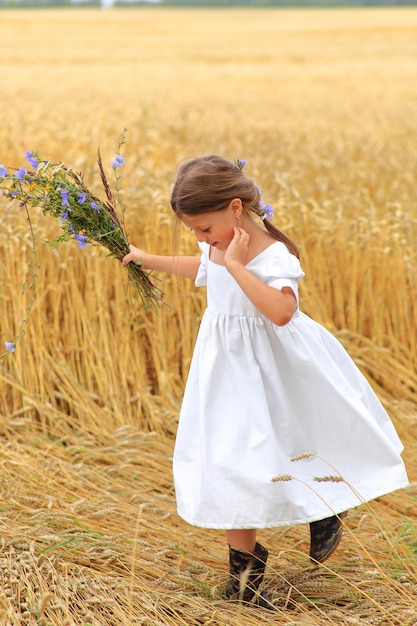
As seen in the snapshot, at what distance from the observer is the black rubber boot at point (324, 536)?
92.3 inches

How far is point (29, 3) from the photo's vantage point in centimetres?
5741

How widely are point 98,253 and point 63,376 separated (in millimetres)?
530

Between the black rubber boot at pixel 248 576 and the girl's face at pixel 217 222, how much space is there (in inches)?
31.7

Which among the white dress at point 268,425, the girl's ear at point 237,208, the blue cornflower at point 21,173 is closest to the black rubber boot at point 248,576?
the white dress at point 268,425

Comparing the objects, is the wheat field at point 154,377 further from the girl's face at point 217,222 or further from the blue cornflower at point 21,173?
the blue cornflower at point 21,173

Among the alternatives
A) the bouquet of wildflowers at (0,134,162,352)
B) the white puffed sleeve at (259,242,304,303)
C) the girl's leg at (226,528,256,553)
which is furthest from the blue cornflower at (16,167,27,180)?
the girl's leg at (226,528,256,553)

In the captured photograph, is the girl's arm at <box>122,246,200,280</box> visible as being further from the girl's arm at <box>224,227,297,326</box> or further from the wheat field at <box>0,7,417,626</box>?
the girl's arm at <box>224,227,297,326</box>

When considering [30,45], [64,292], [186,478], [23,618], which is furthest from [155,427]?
[30,45]

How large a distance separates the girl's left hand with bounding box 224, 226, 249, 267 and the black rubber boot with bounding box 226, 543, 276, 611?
0.75 meters

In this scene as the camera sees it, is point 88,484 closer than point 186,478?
No

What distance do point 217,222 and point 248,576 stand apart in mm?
898

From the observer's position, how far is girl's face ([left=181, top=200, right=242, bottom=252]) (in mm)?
2105

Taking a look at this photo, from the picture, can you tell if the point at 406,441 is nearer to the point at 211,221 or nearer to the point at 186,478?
the point at 186,478


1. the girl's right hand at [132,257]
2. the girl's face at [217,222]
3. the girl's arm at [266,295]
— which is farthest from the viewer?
the girl's right hand at [132,257]
